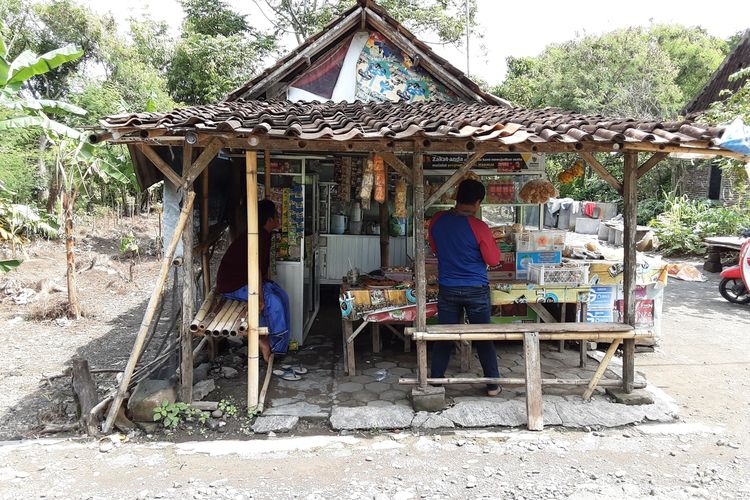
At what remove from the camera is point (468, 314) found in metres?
5.67

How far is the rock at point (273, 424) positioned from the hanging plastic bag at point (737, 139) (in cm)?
487

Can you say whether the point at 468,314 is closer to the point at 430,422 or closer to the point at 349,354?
the point at 430,422

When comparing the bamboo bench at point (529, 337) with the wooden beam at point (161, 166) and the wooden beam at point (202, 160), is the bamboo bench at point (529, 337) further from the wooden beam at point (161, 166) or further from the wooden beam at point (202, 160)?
the wooden beam at point (161, 166)

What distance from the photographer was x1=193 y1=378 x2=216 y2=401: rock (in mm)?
5617

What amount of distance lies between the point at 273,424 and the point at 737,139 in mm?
5099

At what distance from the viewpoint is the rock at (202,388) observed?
5.62 metres

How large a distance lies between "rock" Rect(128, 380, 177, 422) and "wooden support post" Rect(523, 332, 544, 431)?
362cm

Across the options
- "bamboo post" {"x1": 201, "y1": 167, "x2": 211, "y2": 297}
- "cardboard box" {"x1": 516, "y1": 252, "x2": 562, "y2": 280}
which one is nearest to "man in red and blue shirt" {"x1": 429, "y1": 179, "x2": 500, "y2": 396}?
"cardboard box" {"x1": 516, "y1": 252, "x2": 562, "y2": 280}

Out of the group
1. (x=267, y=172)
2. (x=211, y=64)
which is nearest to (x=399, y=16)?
(x=211, y=64)

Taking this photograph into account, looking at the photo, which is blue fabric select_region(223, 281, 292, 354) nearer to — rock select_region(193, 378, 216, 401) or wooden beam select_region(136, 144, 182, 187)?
rock select_region(193, 378, 216, 401)

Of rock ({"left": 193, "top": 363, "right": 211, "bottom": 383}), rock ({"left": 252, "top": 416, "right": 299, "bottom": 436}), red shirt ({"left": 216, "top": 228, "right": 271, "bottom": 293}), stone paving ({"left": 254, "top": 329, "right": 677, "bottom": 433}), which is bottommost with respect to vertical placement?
rock ({"left": 252, "top": 416, "right": 299, "bottom": 436})

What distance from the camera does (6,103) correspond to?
7.45m

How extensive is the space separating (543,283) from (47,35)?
22.4m

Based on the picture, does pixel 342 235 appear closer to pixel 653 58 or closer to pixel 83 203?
pixel 83 203
